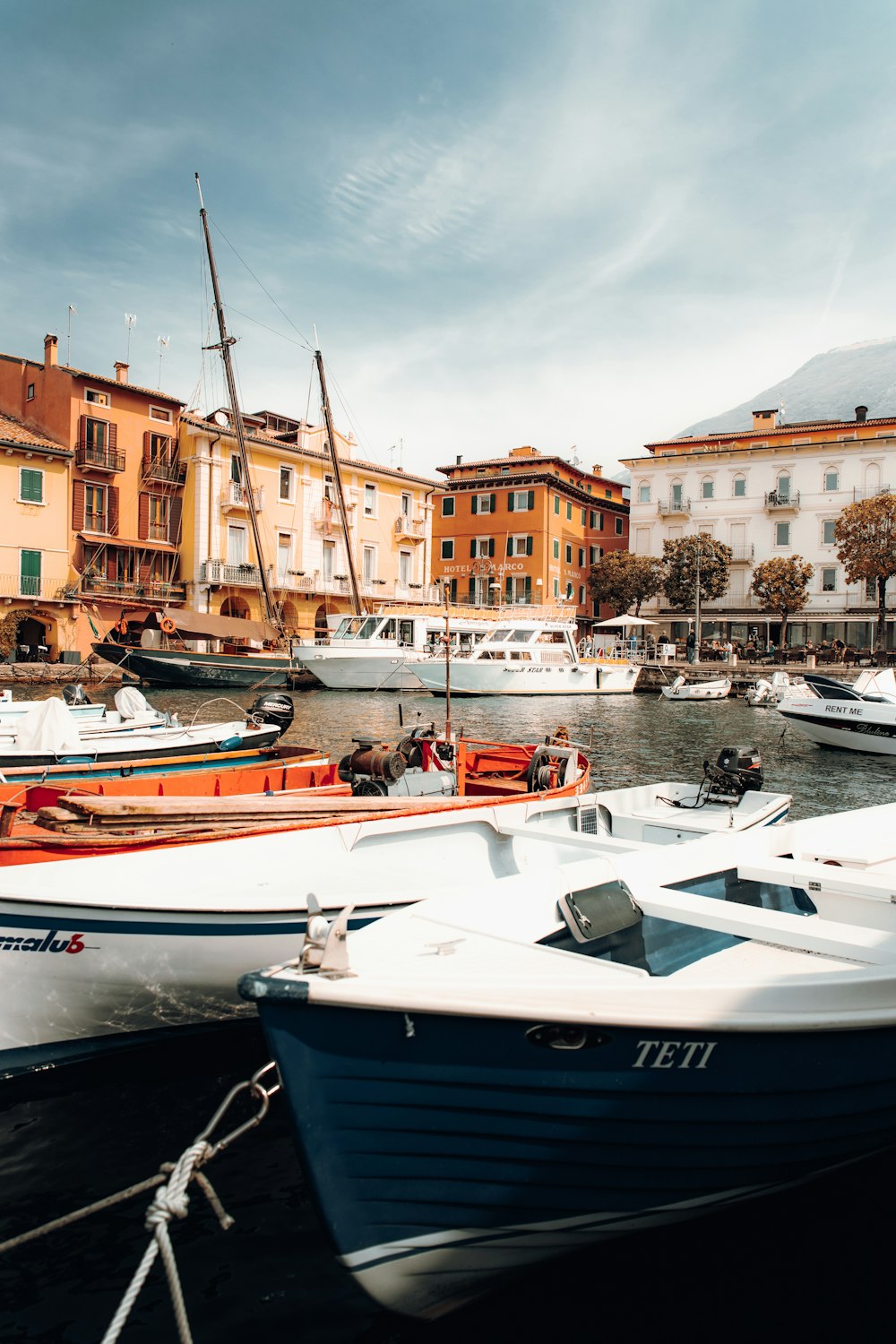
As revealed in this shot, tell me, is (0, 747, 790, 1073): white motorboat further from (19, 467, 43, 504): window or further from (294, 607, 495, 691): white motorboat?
(19, 467, 43, 504): window

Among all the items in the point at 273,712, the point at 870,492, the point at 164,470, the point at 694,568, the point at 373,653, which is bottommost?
the point at 273,712

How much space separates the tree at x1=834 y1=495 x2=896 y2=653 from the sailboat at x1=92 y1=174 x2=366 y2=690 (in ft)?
101

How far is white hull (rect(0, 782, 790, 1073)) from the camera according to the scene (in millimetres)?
5461

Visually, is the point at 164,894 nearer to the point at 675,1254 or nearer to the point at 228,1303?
the point at 228,1303

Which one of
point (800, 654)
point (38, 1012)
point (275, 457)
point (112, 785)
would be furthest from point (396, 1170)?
point (800, 654)

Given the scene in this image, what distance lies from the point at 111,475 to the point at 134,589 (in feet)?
19.4

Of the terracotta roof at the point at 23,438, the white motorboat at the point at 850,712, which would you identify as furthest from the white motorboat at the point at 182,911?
the terracotta roof at the point at 23,438

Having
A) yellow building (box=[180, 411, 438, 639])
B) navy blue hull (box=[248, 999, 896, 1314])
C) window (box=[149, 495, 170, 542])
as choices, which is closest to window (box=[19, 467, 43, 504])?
window (box=[149, 495, 170, 542])

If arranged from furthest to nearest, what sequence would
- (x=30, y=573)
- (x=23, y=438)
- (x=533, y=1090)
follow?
1. (x=23, y=438)
2. (x=30, y=573)
3. (x=533, y=1090)

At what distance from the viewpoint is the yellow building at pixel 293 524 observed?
45812mm

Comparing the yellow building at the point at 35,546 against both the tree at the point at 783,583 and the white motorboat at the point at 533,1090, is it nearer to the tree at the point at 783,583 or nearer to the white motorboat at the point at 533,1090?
the tree at the point at 783,583

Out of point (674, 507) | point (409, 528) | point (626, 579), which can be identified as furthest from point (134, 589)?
point (674, 507)

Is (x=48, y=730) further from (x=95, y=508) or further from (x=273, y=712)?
(x=95, y=508)

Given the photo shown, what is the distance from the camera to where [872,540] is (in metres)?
50.9
